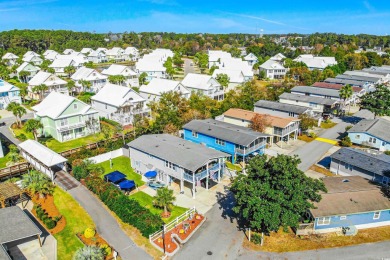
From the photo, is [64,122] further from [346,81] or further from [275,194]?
[346,81]

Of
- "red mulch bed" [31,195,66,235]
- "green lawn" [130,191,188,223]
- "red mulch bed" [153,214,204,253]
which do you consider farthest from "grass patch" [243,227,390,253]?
"red mulch bed" [31,195,66,235]

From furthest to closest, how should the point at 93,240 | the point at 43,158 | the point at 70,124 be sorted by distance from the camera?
the point at 70,124 → the point at 43,158 → the point at 93,240

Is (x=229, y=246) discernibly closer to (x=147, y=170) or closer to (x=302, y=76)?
(x=147, y=170)

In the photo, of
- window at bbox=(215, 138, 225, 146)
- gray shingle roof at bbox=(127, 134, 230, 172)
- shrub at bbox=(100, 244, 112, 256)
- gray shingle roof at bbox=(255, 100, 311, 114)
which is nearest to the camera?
shrub at bbox=(100, 244, 112, 256)

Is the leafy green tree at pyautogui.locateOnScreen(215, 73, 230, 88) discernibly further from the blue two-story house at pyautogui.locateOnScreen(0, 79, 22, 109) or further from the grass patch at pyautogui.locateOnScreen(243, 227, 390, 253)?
the grass patch at pyautogui.locateOnScreen(243, 227, 390, 253)

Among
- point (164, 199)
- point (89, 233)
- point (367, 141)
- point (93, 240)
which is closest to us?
point (93, 240)

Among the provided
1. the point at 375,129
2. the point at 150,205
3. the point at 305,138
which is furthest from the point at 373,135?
the point at 150,205

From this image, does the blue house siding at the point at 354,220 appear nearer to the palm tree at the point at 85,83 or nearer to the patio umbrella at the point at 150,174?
the patio umbrella at the point at 150,174
